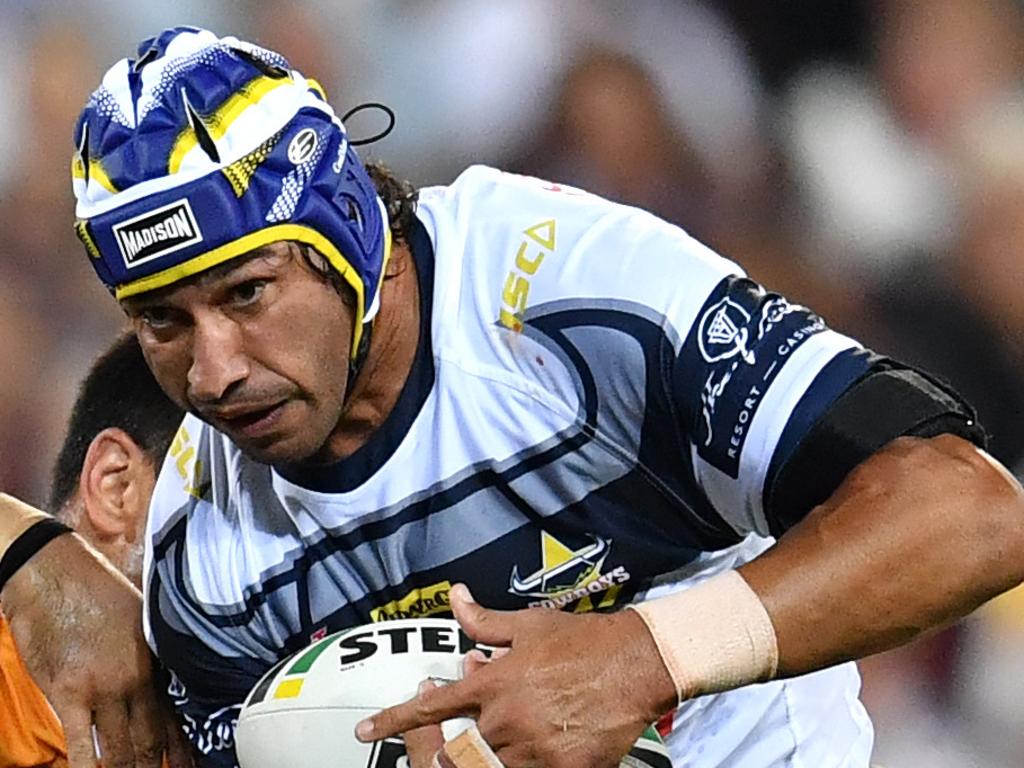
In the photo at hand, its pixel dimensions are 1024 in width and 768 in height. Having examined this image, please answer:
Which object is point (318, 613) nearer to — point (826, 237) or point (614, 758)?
point (614, 758)

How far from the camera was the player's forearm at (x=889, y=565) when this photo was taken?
1.15m

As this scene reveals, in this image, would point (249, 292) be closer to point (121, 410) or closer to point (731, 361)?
point (731, 361)

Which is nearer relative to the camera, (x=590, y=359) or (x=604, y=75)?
(x=590, y=359)

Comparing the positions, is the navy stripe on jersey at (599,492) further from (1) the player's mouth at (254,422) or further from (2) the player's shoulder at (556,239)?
(1) the player's mouth at (254,422)

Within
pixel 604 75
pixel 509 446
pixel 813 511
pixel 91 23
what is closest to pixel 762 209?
pixel 604 75

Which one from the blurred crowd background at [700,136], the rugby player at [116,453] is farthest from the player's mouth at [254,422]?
the blurred crowd background at [700,136]

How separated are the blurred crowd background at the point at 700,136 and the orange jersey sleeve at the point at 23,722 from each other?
689 mm

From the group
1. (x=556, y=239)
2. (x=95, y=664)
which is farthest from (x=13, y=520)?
(x=556, y=239)

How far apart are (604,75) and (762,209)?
357 millimetres

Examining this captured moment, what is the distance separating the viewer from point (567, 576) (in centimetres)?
146

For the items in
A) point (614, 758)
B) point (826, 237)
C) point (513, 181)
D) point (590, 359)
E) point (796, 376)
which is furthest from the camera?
point (826, 237)

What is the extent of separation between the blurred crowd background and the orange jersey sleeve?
0.69 m

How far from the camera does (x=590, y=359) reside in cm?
136

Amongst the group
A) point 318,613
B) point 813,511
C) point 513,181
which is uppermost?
point 513,181
